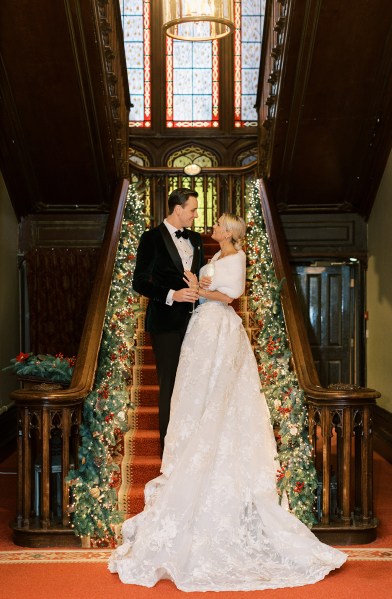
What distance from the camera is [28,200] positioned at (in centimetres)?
866

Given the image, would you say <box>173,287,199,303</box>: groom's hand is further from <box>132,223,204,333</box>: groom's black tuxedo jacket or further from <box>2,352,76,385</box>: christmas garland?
<box>2,352,76,385</box>: christmas garland

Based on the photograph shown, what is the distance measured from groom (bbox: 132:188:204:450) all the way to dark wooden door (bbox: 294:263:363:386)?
414cm

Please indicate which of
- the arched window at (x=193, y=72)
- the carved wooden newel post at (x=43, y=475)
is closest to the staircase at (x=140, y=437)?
the carved wooden newel post at (x=43, y=475)

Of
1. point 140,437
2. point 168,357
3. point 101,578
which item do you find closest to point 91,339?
point 168,357

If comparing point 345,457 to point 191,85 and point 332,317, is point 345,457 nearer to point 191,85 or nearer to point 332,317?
point 332,317

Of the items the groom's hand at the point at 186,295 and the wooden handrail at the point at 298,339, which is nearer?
the wooden handrail at the point at 298,339

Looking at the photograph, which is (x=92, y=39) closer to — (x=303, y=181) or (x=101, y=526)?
(x=303, y=181)

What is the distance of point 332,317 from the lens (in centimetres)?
945

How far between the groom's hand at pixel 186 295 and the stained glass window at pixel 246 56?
669cm

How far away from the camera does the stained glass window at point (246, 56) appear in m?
11.6

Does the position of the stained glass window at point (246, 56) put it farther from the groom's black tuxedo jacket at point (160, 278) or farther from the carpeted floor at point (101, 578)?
the carpeted floor at point (101, 578)

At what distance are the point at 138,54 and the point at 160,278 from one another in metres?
6.87

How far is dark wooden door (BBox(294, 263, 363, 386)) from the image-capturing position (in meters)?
9.38

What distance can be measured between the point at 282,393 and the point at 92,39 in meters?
3.32
